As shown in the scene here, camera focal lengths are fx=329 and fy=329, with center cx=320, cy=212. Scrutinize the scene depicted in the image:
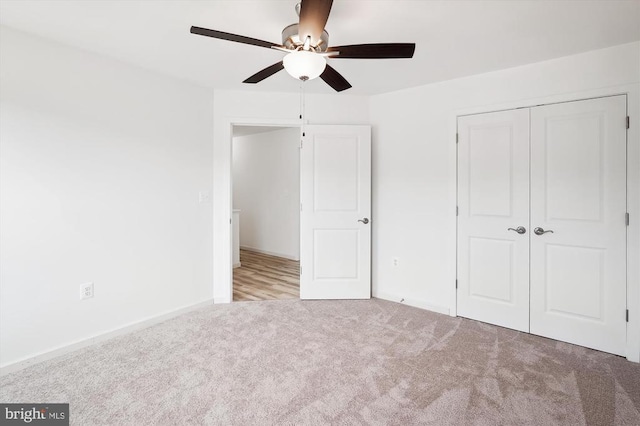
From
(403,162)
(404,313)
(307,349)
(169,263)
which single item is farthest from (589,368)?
(169,263)

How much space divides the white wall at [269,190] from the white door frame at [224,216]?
2367mm

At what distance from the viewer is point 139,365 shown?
2.34 m

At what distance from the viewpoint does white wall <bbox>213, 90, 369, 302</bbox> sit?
3.64 m

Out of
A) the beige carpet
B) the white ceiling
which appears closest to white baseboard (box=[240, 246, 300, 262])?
the beige carpet

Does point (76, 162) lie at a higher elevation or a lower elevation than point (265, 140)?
lower

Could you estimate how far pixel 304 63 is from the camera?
1732 millimetres

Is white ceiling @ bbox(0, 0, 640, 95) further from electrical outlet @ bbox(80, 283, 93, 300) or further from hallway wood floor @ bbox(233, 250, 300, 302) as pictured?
hallway wood floor @ bbox(233, 250, 300, 302)

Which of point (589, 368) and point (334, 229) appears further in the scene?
point (334, 229)

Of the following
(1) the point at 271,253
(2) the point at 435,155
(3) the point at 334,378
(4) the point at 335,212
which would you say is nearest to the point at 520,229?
(2) the point at 435,155

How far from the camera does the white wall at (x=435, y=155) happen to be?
2506 millimetres

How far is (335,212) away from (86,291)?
2.44m

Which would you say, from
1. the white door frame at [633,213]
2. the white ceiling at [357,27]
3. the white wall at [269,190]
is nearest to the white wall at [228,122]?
the white ceiling at [357,27]

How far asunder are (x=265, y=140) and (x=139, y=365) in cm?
507

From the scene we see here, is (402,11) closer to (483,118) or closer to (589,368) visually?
(483,118)
